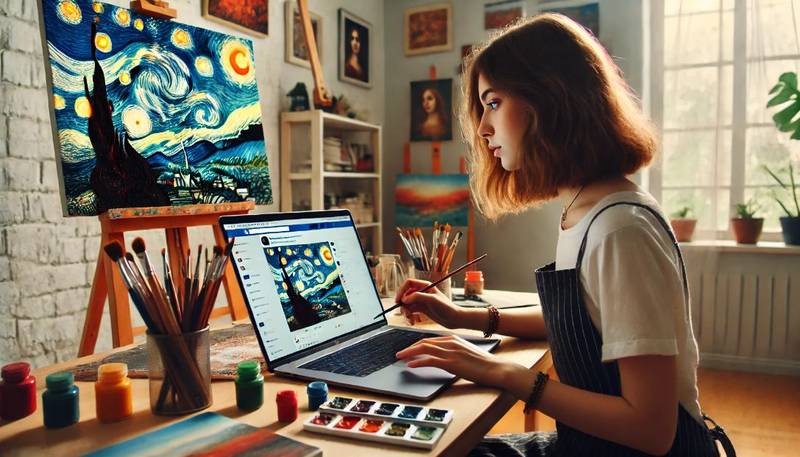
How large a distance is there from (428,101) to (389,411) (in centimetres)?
377

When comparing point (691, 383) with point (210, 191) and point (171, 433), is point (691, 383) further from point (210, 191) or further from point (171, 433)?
point (210, 191)

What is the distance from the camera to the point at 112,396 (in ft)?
2.65

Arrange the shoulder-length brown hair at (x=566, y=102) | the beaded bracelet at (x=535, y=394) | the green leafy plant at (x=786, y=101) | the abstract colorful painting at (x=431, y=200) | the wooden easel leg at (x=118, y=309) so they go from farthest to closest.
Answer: the abstract colorful painting at (x=431, y=200), the green leafy plant at (x=786, y=101), the wooden easel leg at (x=118, y=309), the shoulder-length brown hair at (x=566, y=102), the beaded bracelet at (x=535, y=394)

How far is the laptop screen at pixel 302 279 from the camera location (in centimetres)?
101

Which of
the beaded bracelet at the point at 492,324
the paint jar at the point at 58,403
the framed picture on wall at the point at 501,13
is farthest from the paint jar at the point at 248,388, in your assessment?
the framed picture on wall at the point at 501,13

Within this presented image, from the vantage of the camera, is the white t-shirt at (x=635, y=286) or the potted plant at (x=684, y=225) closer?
the white t-shirt at (x=635, y=286)

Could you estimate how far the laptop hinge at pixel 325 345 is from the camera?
3.33 feet

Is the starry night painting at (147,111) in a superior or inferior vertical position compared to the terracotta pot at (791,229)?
superior

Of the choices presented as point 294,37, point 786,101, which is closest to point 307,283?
point 294,37

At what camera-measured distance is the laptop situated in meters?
0.97

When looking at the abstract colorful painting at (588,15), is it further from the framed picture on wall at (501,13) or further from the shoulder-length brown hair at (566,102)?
the shoulder-length brown hair at (566,102)

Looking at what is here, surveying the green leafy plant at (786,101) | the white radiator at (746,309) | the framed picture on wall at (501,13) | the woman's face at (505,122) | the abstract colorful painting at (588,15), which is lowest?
the white radiator at (746,309)

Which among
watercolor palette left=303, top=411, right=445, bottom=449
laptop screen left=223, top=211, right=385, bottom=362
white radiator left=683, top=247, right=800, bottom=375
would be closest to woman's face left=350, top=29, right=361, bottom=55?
white radiator left=683, top=247, right=800, bottom=375

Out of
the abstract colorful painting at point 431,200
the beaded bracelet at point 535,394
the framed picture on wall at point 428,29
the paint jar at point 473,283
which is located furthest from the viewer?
the framed picture on wall at point 428,29
